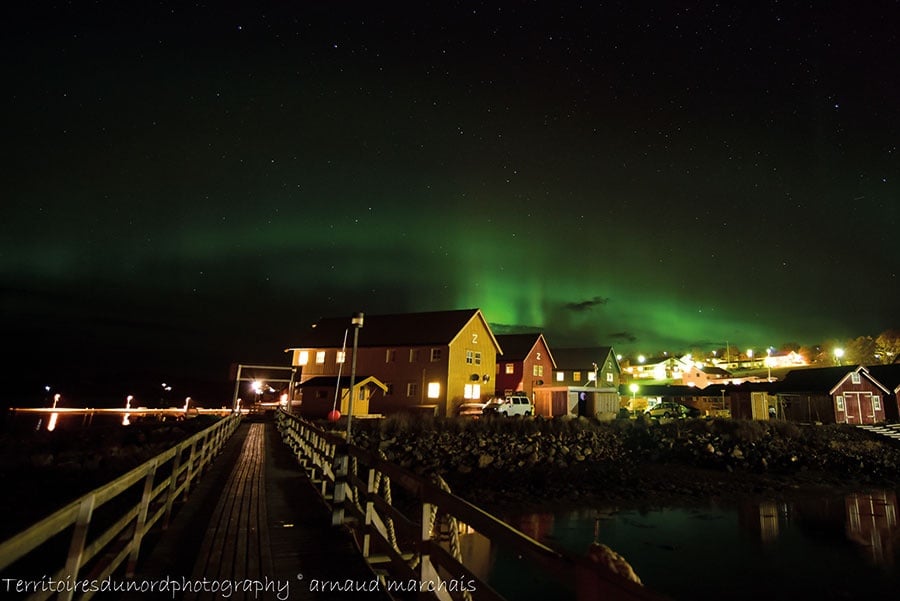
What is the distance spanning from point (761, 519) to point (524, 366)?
30.7 metres

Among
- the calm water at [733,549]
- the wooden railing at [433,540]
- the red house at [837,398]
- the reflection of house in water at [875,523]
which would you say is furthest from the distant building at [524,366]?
the wooden railing at [433,540]

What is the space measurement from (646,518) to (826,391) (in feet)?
122

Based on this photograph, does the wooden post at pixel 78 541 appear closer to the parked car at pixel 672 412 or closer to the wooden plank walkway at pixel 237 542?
the wooden plank walkway at pixel 237 542

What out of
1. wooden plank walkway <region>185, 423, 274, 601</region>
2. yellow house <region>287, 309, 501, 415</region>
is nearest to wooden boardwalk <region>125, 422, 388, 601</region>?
wooden plank walkway <region>185, 423, 274, 601</region>

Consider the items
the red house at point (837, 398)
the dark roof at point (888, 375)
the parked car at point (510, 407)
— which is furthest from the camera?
the dark roof at point (888, 375)

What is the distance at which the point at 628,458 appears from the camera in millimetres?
30672

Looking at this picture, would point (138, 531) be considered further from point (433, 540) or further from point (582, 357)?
point (582, 357)

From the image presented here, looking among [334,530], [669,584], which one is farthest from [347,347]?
→ [334,530]

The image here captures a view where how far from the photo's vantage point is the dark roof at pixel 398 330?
43.0 meters

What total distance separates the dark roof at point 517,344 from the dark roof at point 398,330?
31.3 feet

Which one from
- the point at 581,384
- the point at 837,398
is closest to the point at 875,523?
the point at 837,398

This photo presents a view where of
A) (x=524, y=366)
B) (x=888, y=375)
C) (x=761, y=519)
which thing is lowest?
(x=761, y=519)

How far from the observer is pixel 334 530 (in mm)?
8219

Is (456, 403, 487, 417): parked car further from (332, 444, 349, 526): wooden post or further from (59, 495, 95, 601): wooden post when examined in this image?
(59, 495, 95, 601): wooden post
